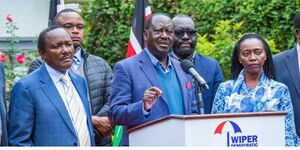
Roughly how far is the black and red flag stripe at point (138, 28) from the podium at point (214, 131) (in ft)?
10.0

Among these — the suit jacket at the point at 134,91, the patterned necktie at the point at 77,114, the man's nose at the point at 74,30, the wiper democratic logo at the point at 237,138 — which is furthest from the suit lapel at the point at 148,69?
the man's nose at the point at 74,30

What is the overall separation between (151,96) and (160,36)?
0.91 m

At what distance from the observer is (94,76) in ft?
25.6

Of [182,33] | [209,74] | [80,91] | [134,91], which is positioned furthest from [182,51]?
[80,91]

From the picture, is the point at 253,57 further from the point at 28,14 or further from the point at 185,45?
the point at 28,14

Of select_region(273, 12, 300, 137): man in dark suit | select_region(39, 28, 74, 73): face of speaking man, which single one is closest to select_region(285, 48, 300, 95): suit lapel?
select_region(273, 12, 300, 137): man in dark suit

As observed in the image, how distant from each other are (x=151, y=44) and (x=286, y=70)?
5.26ft

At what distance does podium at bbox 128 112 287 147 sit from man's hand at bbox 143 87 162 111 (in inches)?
10.1

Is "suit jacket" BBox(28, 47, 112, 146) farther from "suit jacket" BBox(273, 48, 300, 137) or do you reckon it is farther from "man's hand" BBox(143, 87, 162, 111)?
"suit jacket" BBox(273, 48, 300, 137)

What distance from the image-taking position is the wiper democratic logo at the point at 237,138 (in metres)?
5.91

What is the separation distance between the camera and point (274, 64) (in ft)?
26.0

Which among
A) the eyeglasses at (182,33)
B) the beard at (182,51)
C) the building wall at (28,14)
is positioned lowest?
the beard at (182,51)

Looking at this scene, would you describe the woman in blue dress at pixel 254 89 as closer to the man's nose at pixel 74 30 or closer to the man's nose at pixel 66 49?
the man's nose at pixel 66 49

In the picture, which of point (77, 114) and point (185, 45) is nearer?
point (77, 114)
